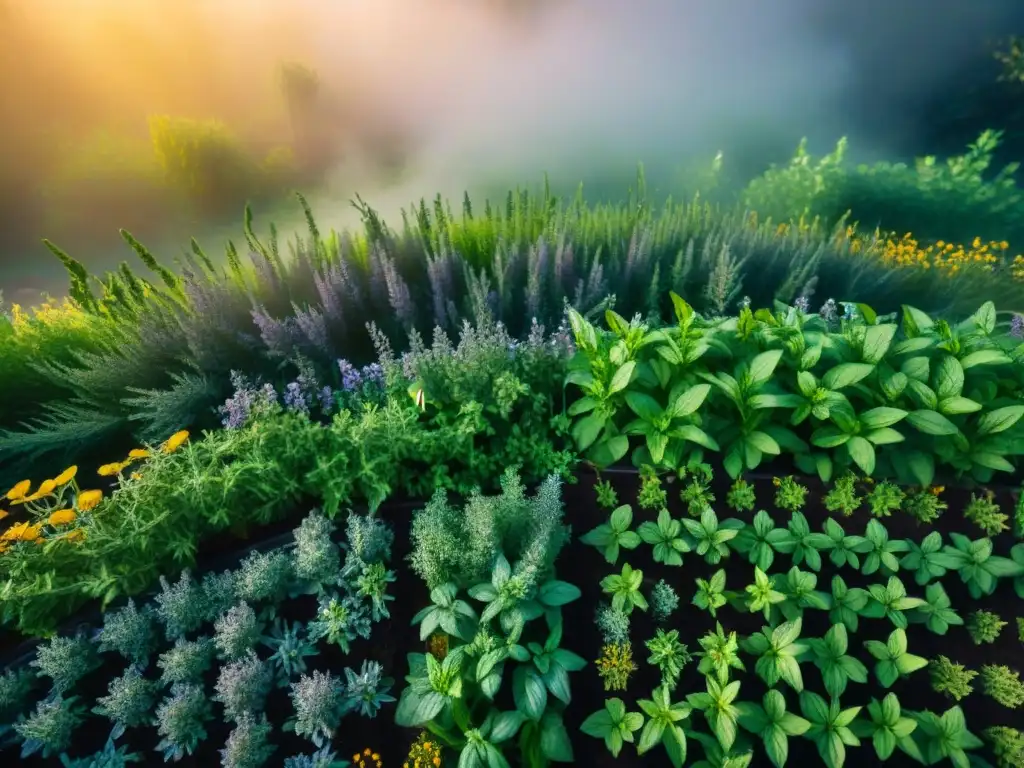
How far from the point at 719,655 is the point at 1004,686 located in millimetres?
903

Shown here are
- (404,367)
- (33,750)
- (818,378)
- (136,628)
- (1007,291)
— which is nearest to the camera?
(33,750)

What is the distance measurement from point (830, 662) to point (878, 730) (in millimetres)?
197

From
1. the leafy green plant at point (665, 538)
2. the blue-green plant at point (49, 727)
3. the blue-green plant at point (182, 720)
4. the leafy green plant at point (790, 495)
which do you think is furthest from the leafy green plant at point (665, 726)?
the blue-green plant at point (49, 727)

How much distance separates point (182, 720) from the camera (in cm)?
160

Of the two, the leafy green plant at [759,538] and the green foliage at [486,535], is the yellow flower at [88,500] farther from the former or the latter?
the leafy green plant at [759,538]

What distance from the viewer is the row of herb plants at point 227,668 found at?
1.61 metres

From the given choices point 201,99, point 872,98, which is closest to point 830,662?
point 201,99

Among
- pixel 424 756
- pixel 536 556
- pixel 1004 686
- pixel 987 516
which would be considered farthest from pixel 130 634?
pixel 987 516

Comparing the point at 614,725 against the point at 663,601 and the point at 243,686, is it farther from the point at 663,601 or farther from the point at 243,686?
the point at 243,686

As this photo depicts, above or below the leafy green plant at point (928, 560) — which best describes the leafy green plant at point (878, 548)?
above

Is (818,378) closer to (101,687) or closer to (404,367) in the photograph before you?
(404,367)

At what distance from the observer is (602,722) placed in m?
1.67

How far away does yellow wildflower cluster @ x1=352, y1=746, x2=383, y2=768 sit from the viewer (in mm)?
1631

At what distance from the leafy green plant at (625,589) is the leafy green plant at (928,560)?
→ 0.89 metres
